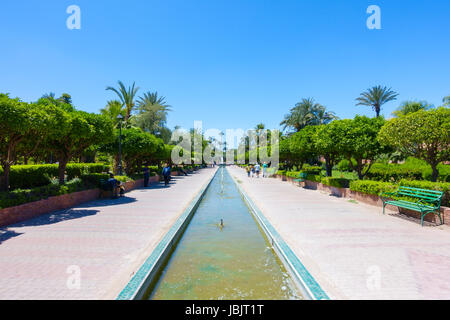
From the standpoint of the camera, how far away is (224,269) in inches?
182

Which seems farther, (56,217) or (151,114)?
(151,114)

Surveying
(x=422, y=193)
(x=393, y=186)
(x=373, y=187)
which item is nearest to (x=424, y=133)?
(x=393, y=186)

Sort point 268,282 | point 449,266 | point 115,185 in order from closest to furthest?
point 268,282, point 449,266, point 115,185

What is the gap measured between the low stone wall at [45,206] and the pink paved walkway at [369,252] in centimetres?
752

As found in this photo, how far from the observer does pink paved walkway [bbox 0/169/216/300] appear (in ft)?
12.2

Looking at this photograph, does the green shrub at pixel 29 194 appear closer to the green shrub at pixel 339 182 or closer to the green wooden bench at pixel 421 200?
the green wooden bench at pixel 421 200

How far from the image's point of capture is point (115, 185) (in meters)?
12.3

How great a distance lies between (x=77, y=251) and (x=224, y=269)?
3.07 meters

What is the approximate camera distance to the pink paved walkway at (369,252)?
3.76 meters

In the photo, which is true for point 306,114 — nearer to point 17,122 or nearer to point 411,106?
point 411,106

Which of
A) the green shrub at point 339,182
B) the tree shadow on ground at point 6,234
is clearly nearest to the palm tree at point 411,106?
the green shrub at point 339,182

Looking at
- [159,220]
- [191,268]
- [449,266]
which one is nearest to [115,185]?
[159,220]

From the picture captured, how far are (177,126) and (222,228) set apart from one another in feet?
211
